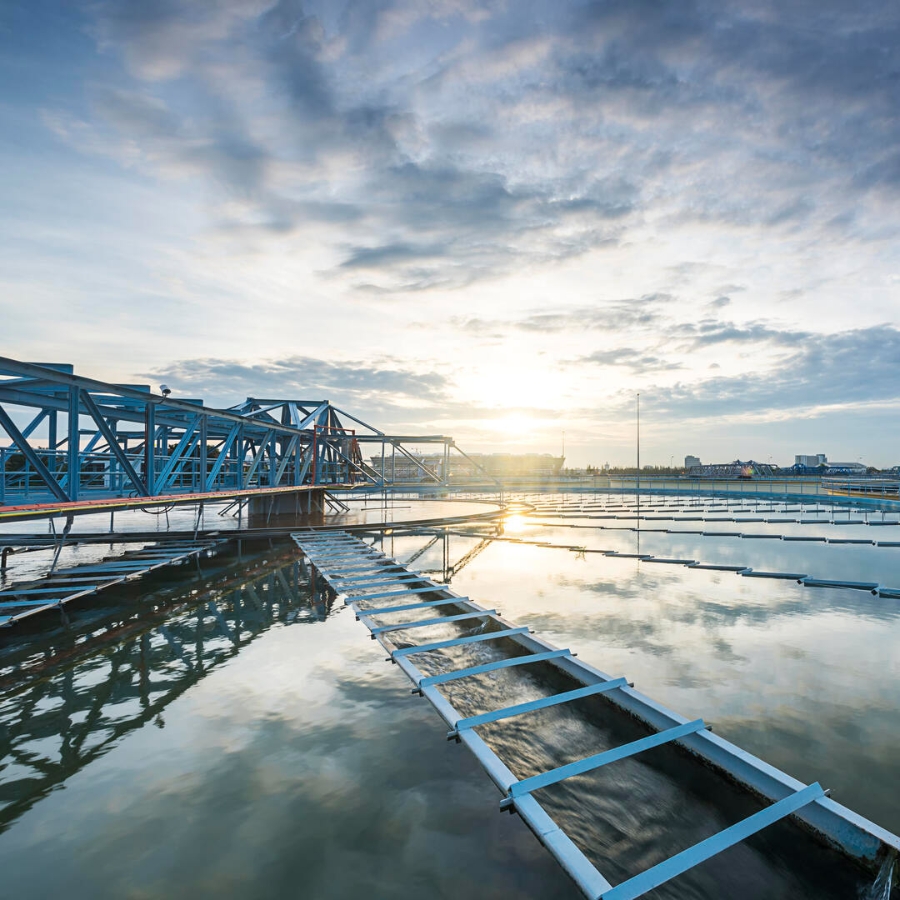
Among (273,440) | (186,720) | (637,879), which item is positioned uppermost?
(273,440)

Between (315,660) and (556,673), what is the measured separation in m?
4.11

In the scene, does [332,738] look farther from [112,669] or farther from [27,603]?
[27,603]

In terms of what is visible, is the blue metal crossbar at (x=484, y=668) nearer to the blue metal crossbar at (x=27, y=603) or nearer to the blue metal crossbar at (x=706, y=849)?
the blue metal crossbar at (x=706, y=849)

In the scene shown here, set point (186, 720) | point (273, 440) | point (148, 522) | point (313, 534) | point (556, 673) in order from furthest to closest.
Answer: point (273, 440), point (148, 522), point (313, 534), point (556, 673), point (186, 720)

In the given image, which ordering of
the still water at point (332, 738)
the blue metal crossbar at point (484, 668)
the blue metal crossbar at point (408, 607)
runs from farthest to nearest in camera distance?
the blue metal crossbar at point (408, 607), the blue metal crossbar at point (484, 668), the still water at point (332, 738)

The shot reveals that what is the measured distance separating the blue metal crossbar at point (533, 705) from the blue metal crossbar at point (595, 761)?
0.90m

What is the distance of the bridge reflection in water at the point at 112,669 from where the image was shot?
19.5ft

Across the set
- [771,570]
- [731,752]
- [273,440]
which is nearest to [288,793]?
[731,752]

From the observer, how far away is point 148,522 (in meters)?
24.5

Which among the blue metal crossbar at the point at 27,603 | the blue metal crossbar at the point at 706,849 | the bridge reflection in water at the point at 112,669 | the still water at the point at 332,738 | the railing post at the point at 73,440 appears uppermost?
the railing post at the point at 73,440

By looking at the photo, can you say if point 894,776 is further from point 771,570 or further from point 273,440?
point 273,440

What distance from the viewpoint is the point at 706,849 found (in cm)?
389

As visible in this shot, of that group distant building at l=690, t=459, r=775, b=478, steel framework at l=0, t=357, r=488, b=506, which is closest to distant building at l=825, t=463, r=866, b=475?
distant building at l=690, t=459, r=775, b=478

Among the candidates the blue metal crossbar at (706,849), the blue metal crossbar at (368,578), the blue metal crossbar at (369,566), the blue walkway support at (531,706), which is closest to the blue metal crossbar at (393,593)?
the blue metal crossbar at (368,578)
